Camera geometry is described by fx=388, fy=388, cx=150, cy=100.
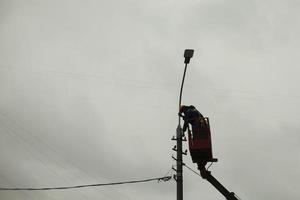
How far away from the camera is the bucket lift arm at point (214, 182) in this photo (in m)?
15.8

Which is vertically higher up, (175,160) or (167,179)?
(175,160)

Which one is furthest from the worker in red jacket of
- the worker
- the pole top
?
the pole top

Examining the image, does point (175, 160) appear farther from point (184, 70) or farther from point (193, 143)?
point (184, 70)

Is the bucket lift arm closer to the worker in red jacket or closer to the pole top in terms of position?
the worker in red jacket

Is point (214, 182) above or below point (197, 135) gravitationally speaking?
below

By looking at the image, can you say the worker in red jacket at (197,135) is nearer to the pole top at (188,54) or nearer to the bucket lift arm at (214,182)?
the bucket lift arm at (214,182)

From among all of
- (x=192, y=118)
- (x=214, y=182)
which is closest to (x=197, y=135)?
(x=192, y=118)

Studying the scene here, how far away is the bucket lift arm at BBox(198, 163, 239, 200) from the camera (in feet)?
51.8

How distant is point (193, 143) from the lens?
614 inches

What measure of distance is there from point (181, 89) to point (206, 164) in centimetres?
338

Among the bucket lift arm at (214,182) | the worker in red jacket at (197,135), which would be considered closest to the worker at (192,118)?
the worker in red jacket at (197,135)

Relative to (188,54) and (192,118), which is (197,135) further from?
(188,54)

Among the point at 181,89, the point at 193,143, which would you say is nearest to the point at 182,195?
the point at 193,143

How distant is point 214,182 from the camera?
52.5ft
